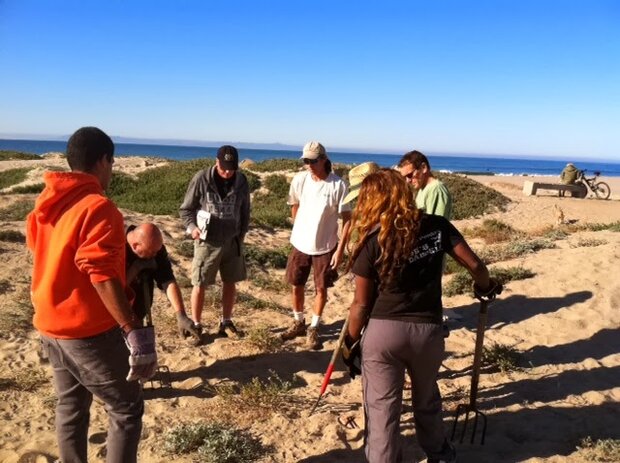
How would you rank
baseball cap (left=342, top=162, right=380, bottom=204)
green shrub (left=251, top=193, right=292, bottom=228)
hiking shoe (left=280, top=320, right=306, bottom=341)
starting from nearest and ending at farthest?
baseball cap (left=342, top=162, right=380, bottom=204)
hiking shoe (left=280, top=320, right=306, bottom=341)
green shrub (left=251, top=193, right=292, bottom=228)

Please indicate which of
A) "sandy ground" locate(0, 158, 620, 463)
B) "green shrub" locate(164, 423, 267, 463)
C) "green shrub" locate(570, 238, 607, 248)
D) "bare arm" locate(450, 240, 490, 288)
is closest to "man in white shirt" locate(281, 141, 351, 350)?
"sandy ground" locate(0, 158, 620, 463)

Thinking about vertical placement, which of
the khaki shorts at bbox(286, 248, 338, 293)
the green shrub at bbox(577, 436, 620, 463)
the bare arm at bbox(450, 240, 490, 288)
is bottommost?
the green shrub at bbox(577, 436, 620, 463)

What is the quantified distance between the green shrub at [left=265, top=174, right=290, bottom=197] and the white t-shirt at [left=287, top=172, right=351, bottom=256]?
11.0 metres

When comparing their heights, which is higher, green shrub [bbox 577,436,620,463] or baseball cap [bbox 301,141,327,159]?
baseball cap [bbox 301,141,327,159]

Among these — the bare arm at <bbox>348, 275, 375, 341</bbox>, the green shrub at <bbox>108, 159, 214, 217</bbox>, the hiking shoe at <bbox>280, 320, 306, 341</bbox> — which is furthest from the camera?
the green shrub at <bbox>108, 159, 214, 217</bbox>

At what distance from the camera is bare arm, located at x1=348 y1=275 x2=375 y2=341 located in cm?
284

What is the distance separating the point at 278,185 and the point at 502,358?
12.7 metres

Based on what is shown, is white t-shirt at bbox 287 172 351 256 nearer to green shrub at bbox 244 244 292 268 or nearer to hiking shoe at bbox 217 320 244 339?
hiking shoe at bbox 217 320 244 339

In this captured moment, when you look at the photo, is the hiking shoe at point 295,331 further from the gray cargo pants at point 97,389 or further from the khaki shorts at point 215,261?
the gray cargo pants at point 97,389

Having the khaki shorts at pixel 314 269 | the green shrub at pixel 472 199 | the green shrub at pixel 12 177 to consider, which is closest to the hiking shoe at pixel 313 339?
the khaki shorts at pixel 314 269

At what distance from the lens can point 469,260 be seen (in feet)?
9.62

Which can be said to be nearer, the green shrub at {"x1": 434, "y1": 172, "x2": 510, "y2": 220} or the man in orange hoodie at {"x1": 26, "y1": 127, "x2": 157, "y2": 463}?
the man in orange hoodie at {"x1": 26, "y1": 127, "x2": 157, "y2": 463}

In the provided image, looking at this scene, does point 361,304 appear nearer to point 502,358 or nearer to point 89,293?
point 89,293

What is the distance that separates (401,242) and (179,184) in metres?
14.4
